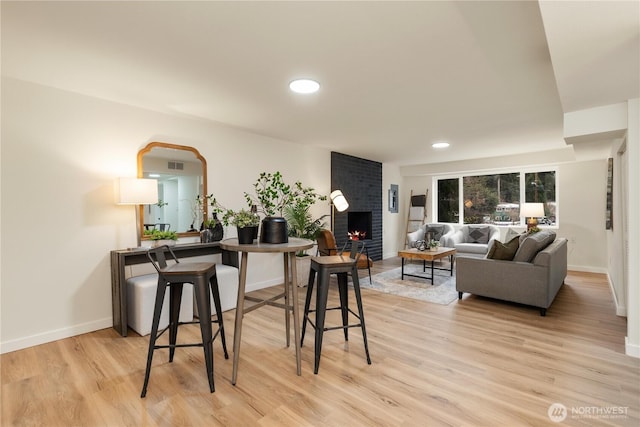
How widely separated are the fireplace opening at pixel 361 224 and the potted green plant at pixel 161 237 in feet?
12.4

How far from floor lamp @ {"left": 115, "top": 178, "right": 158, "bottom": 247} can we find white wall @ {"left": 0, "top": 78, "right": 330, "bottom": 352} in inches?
10.5

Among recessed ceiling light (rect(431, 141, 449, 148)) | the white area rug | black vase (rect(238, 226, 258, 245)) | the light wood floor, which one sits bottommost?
the light wood floor

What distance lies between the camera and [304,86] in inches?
105

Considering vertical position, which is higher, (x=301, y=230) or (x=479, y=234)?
(x=301, y=230)

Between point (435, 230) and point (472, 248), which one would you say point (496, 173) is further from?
point (472, 248)

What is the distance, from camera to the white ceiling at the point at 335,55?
65.0 inches

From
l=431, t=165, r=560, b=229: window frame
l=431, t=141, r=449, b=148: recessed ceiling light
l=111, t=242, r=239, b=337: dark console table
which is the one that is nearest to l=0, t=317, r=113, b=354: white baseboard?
l=111, t=242, r=239, b=337: dark console table

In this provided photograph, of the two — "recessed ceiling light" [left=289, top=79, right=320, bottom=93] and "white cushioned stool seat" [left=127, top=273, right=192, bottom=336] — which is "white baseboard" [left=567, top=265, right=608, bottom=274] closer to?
"recessed ceiling light" [left=289, top=79, right=320, bottom=93]

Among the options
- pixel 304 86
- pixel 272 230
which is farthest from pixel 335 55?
pixel 272 230

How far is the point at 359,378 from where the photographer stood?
2045 mm

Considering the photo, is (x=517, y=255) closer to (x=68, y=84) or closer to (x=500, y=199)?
(x=500, y=199)

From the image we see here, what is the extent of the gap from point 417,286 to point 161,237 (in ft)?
11.1

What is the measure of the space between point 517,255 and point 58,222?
15.2ft

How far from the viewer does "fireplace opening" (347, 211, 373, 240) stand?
6.48 metres
